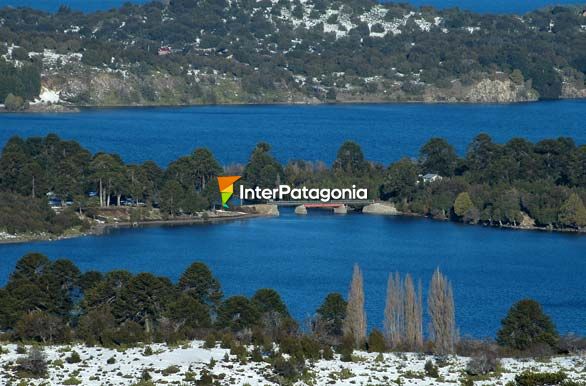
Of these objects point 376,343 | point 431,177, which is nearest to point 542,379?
point 376,343

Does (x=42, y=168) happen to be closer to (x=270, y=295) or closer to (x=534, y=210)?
(x=534, y=210)

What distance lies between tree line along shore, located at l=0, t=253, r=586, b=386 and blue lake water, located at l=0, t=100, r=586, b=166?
2266 inches

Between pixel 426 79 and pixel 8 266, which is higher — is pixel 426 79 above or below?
above

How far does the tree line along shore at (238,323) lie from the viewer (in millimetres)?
44500

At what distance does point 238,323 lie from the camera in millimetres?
51812

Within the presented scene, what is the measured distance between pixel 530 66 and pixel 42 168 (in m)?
106

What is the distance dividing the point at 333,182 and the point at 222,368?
5223cm

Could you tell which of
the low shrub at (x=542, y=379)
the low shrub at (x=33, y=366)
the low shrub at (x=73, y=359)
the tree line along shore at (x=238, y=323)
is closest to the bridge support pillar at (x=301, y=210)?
the tree line along shore at (x=238, y=323)

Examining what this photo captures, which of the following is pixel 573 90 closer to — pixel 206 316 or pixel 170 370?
pixel 206 316

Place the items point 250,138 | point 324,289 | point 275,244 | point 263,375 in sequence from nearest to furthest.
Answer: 1. point 263,375
2. point 324,289
3. point 275,244
4. point 250,138

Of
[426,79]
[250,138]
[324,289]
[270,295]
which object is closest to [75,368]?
[270,295]

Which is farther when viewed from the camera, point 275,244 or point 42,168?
point 42,168

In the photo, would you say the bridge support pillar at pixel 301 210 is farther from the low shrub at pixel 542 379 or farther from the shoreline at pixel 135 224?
the low shrub at pixel 542 379

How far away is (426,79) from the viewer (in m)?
190
